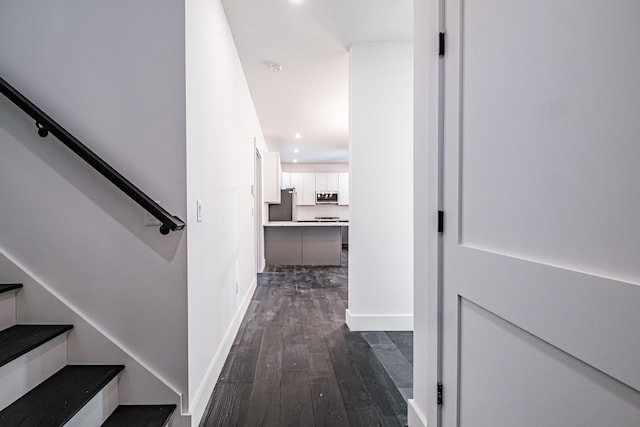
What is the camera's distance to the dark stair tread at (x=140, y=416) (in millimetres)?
1289

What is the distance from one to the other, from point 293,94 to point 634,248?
12.8 ft

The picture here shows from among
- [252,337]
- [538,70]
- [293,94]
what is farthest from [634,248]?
[293,94]

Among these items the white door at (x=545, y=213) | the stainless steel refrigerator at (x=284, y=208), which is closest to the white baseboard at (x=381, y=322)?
the white door at (x=545, y=213)

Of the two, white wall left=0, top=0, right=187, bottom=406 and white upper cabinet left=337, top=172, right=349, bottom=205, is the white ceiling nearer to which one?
white wall left=0, top=0, right=187, bottom=406

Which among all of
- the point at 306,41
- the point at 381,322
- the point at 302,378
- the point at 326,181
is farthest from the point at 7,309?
the point at 326,181

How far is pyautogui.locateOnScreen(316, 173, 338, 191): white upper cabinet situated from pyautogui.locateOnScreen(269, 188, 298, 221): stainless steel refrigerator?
257 centimetres

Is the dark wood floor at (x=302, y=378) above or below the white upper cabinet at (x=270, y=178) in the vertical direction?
below

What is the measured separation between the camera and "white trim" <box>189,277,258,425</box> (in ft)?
4.90

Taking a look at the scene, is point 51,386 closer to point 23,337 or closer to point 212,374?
point 23,337

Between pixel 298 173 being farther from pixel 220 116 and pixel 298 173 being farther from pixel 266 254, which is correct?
pixel 220 116

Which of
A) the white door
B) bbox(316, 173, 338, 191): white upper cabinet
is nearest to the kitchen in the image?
bbox(316, 173, 338, 191): white upper cabinet

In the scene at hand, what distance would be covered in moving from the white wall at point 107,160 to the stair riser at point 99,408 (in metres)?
0.17

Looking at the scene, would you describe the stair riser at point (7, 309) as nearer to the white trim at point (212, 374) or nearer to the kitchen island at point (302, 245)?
the white trim at point (212, 374)

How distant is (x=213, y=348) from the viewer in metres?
1.90
